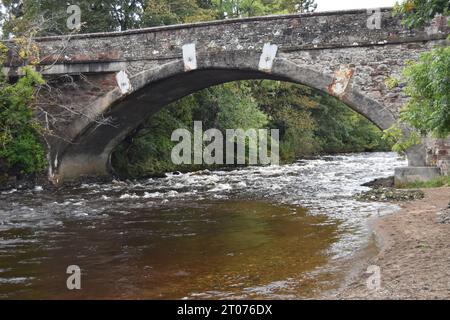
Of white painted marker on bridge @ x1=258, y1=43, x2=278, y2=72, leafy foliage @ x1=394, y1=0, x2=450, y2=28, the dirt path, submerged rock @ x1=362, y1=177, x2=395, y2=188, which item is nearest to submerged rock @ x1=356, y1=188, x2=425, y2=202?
submerged rock @ x1=362, y1=177, x2=395, y2=188

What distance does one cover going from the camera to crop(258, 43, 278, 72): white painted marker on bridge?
530 inches

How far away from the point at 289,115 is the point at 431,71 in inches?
908

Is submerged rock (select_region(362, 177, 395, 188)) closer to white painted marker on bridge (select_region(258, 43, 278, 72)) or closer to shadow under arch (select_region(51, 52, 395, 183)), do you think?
shadow under arch (select_region(51, 52, 395, 183))

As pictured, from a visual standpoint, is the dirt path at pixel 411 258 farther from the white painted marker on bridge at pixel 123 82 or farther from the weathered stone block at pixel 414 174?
the white painted marker on bridge at pixel 123 82

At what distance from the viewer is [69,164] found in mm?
16938

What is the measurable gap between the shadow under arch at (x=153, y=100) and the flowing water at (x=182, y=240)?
2121 millimetres

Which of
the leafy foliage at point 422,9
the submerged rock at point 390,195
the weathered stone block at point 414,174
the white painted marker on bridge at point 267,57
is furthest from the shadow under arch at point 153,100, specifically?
the leafy foliage at point 422,9

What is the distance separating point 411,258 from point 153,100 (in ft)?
39.2

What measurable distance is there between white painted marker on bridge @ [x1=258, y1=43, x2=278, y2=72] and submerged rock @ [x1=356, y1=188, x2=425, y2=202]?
4.06 metres

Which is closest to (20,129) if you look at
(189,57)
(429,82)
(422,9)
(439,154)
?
(189,57)

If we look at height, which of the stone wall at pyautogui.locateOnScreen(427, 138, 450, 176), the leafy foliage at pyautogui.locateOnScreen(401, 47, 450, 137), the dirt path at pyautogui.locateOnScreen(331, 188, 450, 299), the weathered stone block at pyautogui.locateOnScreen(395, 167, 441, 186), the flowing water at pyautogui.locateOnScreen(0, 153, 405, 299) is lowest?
the flowing water at pyautogui.locateOnScreen(0, 153, 405, 299)

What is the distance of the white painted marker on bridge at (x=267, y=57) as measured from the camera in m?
13.5
